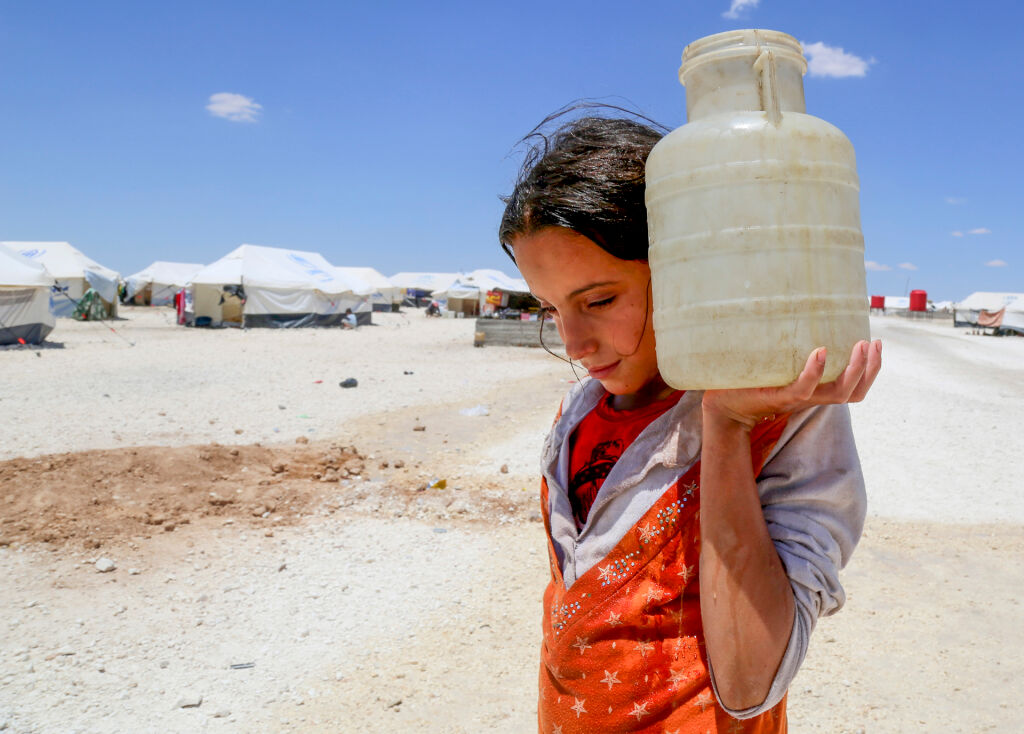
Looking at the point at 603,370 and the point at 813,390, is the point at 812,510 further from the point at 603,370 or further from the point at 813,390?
the point at 603,370

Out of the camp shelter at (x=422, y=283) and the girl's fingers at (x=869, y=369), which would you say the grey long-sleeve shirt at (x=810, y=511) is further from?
the camp shelter at (x=422, y=283)

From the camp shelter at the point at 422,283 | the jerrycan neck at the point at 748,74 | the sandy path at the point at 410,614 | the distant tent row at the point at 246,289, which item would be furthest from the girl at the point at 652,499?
the camp shelter at the point at 422,283

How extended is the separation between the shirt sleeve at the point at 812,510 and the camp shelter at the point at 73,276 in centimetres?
3589

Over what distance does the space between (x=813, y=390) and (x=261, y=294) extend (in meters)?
30.7

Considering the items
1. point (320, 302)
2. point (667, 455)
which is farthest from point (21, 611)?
point (320, 302)

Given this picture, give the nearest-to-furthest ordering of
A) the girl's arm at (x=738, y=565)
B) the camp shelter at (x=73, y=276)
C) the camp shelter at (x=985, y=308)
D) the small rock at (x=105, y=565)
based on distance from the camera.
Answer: the girl's arm at (x=738, y=565), the small rock at (x=105, y=565), the camp shelter at (x=73, y=276), the camp shelter at (x=985, y=308)

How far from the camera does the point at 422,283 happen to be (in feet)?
244

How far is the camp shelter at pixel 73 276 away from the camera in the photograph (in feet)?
110

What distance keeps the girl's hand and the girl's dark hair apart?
0.38 metres

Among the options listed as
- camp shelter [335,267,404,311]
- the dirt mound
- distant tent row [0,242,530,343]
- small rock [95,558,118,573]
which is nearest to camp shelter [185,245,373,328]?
distant tent row [0,242,530,343]

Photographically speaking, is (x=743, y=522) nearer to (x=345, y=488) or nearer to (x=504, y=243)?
(x=504, y=243)

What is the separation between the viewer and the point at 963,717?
9.97ft

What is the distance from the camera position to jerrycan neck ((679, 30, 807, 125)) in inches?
39.3

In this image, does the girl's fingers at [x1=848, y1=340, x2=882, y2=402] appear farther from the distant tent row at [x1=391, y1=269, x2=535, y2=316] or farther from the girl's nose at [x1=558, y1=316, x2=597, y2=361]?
the distant tent row at [x1=391, y1=269, x2=535, y2=316]
